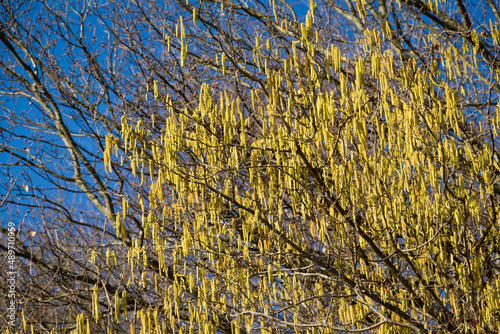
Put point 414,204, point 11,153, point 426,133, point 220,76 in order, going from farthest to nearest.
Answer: point 220,76 < point 11,153 < point 426,133 < point 414,204

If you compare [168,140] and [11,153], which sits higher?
[11,153]

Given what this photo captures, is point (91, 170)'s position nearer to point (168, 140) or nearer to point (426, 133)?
point (168, 140)

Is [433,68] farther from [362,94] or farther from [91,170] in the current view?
[91,170]

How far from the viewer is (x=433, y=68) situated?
358 cm

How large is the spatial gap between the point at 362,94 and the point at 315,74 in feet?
1.12

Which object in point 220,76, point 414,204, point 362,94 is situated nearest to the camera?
point 362,94

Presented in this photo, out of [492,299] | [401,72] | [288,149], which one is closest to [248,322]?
[288,149]

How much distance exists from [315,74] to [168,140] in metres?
1.03

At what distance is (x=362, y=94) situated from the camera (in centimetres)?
311

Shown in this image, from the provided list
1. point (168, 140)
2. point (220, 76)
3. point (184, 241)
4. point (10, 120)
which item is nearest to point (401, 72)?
point (168, 140)

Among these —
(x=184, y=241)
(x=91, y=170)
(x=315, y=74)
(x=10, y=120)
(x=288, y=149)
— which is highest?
(x=10, y=120)

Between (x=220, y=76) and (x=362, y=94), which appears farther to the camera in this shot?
(x=220, y=76)

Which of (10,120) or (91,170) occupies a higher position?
(10,120)

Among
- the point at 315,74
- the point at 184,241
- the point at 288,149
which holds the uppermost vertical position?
the point at 315,74
